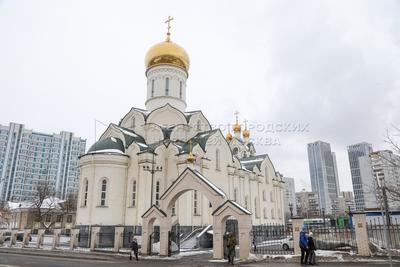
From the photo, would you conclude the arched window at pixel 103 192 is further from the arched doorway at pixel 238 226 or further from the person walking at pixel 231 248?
the person walking at pixel 231 248

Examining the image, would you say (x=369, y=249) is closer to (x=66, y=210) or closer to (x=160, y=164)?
(x=160, y=164)

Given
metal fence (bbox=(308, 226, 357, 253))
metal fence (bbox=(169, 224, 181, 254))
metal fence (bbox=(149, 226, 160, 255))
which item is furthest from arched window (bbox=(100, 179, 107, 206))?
metal fence (bbox=(308, 226, 357, 253))

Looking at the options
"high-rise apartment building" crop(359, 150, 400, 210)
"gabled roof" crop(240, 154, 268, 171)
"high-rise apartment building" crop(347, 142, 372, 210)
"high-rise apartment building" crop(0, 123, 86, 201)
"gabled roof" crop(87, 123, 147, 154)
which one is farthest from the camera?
"high-rise apartment building" crop(0, 123, 86, 201)

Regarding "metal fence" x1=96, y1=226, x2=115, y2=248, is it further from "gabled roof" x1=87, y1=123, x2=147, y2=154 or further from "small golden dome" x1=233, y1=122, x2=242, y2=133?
"small golden dome" x1=233, y1=122, x2=242, y2=133

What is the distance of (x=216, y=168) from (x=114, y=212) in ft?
31.3

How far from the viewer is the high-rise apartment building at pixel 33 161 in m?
84.7

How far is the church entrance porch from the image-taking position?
14.2 meters

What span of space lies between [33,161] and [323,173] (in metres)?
91.4

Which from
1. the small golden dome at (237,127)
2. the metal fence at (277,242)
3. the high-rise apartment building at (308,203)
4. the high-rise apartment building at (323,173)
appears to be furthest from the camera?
the high-rise apartment building at (323,173)

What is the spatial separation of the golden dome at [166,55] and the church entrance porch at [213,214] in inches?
659

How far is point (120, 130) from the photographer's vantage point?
27.3 metres

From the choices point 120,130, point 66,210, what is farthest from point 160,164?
point 66,210

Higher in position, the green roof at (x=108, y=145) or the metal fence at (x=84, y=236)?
the green roof at (x=108, y=145)

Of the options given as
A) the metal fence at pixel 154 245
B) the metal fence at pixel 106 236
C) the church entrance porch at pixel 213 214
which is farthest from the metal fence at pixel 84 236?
the church entrance porch at pixel 213 214
